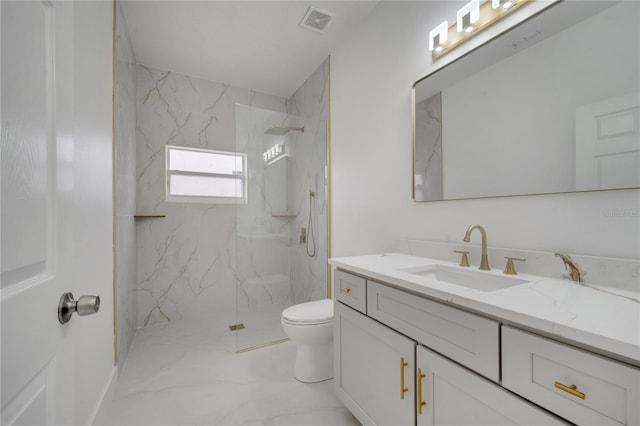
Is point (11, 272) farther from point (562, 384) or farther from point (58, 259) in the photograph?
point (562, 384)

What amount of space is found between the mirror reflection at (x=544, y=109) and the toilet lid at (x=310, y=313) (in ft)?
3.45

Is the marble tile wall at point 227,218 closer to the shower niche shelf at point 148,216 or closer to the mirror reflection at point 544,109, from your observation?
the shower niche shelf at point 148,216

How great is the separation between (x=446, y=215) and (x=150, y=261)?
2.87 metres

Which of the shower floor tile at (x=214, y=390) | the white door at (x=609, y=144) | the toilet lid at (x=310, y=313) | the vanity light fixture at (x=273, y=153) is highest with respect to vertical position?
the vanity light fixture at (x=273, y=153)

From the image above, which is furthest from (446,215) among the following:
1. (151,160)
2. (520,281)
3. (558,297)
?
(151,160)

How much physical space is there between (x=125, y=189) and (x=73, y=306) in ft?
6.30

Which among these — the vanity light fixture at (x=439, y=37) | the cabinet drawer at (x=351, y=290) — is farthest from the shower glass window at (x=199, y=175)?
the vanity light fixture at (x=439, y=37)

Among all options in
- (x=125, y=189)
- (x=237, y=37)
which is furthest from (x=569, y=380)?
(x=237, y=37)

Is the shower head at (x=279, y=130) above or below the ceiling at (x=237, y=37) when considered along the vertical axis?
below

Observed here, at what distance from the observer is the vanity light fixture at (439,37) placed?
149cm

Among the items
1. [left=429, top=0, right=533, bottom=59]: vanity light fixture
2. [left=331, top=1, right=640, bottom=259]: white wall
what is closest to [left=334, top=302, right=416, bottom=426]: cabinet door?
[left=331, top=1, right=640, bottom=259]: white wall

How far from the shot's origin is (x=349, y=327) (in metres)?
1.43

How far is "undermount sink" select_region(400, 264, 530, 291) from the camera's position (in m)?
1.12

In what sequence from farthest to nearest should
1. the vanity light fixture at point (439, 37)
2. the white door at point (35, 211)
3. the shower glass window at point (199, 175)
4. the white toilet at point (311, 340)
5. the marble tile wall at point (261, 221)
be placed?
the shower glass window at point (199, 175) < the marble tile wall at point (261, 221) < the white toilet at point (311, 340) < the vanity light fixture at point (439, 37) < the white door at point (35, 211)
